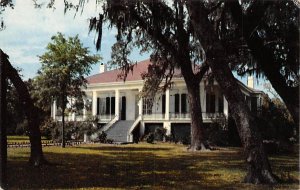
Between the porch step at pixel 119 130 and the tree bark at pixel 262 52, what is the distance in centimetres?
2145

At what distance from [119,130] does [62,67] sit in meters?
12.5

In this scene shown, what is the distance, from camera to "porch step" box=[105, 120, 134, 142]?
118 ft

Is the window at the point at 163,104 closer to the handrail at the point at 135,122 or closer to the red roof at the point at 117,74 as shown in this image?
the handrail at the point at 135,122

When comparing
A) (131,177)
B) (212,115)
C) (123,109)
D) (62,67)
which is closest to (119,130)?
(123,109)

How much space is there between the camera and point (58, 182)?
36.5 feet

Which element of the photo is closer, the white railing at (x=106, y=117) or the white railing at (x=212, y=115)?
the white railing at (x=212, y=115)

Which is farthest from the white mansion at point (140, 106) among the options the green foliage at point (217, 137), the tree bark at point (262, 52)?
the tree bark at point (262, 52)

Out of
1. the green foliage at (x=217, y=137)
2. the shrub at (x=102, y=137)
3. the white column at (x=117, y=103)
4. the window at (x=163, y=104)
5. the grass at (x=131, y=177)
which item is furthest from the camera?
the white column at (x=117, y=103)

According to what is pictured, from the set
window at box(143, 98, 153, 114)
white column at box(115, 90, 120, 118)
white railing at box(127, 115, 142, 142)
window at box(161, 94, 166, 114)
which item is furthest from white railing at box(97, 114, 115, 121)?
window at box(161, 94, 166, 114)

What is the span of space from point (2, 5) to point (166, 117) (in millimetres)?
24423

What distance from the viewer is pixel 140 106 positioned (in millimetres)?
38625

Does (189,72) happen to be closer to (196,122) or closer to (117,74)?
(196,122)

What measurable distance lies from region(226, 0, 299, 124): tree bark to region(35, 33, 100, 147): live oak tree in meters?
12.5

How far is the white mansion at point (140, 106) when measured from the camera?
35906 mm
